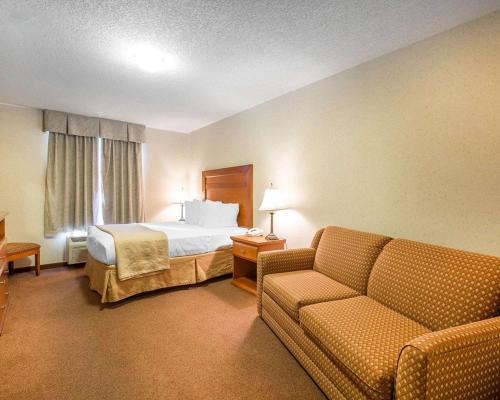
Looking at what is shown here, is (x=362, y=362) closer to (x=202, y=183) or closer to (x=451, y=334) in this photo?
(x=451, y=334)

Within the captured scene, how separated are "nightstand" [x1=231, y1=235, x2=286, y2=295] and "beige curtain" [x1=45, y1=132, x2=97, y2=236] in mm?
2727

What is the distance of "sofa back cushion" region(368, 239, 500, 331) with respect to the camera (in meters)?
1.38

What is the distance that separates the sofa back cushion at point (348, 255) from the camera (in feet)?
6.86

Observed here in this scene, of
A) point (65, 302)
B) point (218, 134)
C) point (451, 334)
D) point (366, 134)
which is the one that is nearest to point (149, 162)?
point (218, 134)

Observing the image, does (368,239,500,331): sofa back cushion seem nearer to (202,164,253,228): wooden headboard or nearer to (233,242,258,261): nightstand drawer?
(233,242,258,261): nightstand drawer

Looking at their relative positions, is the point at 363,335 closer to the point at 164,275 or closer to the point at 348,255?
the point at 348,255

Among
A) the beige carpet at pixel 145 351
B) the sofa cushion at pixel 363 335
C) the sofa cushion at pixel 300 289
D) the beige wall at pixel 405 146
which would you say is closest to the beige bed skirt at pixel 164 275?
the beige carpet at pixel 145 351

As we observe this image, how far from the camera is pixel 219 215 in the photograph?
4.01m

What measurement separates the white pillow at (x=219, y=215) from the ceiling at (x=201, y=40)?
5.21 feet

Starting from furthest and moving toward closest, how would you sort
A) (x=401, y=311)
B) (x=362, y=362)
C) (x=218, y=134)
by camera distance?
(x=218, y=134) → (x=401, y=311) → (x=362, y=362)

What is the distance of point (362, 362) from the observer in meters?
1.22

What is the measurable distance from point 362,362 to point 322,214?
1.87 metres

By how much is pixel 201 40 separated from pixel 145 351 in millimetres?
2478

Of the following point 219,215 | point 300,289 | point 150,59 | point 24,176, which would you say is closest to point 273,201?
point 219,215
